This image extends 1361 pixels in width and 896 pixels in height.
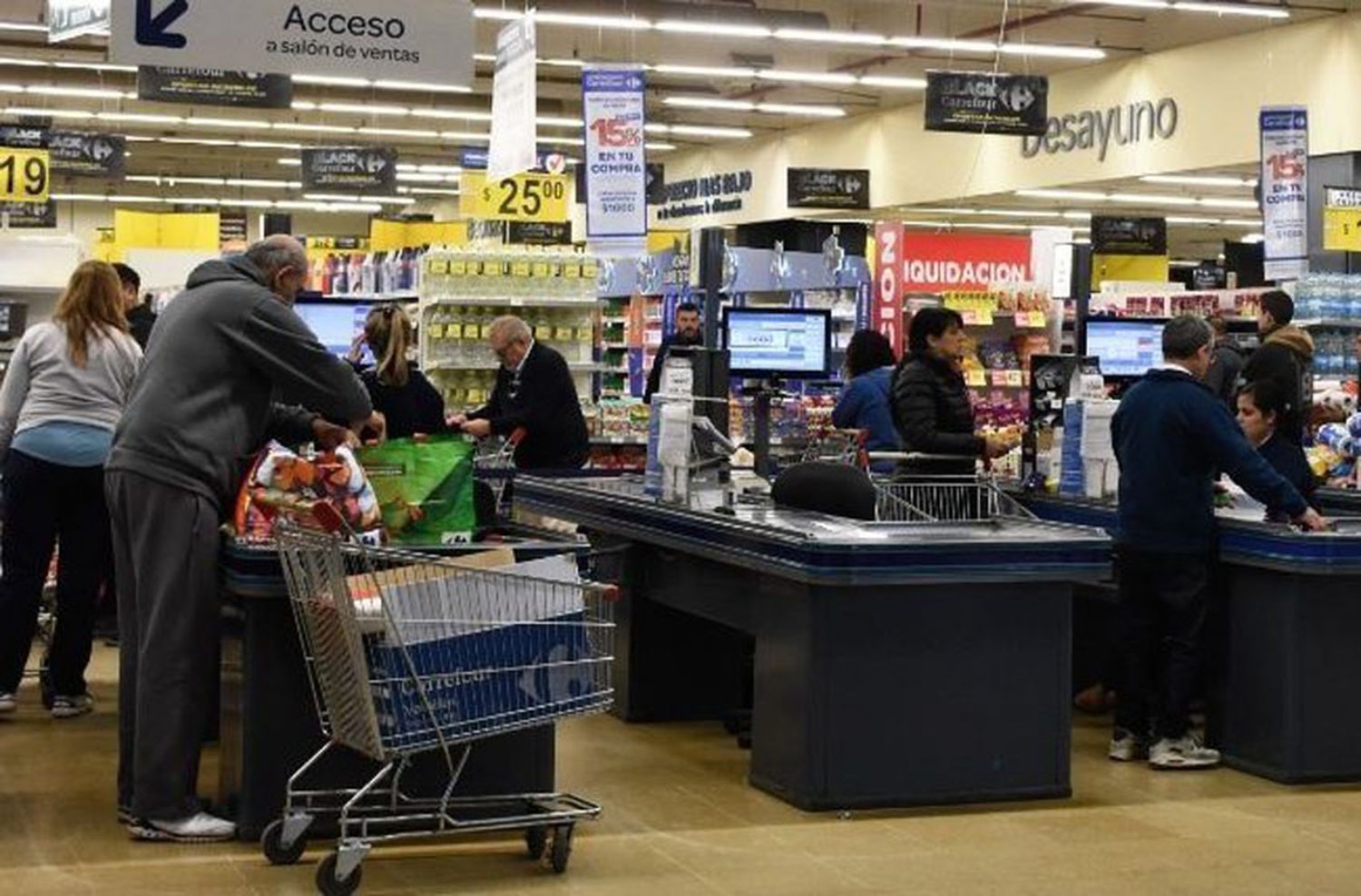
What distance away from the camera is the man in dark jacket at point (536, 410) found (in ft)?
31.4

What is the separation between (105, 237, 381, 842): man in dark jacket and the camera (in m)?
5.73

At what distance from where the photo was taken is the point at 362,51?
1038cm

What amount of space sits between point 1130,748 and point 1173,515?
0.91m

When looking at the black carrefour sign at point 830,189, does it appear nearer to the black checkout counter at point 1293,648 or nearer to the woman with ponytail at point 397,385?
the woman with ponytail at point 397,385

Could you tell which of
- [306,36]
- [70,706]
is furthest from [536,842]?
[306,36]

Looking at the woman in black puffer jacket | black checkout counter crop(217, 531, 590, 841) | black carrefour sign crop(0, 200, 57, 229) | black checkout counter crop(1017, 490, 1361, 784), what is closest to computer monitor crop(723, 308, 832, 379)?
the woman in black puffer jacket

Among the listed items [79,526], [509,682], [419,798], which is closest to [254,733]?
[419,798]

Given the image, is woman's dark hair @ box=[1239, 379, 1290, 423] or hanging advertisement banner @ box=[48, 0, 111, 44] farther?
hanging advertisement banner @ box=[48, 0, 111, 44]

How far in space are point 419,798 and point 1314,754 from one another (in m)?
3.06

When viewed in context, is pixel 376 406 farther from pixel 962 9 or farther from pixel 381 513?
pixel 962 9

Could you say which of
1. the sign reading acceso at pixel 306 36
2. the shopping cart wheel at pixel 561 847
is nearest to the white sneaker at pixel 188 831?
the shopping cart wheel at pixel 561 847

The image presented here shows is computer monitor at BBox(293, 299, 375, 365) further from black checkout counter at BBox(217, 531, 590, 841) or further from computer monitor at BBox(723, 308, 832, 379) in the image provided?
black checkout counter at BBox(217, 531, 590, 841)

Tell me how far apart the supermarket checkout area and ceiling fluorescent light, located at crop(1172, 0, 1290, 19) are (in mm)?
Answer: 11431

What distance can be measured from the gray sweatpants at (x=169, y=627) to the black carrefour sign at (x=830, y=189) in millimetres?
18213
